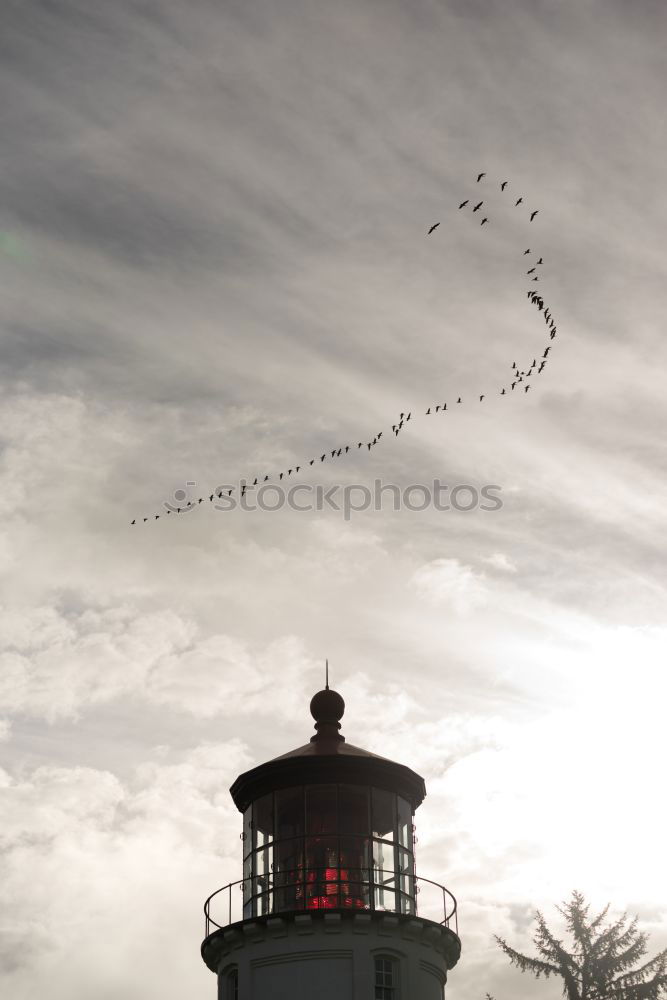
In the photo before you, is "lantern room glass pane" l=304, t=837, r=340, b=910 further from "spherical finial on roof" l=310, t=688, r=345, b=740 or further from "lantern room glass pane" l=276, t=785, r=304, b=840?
"spherical finial on roof" l=310, t=688, r=345, b=740

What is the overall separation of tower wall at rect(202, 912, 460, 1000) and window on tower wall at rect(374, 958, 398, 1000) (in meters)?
0.04

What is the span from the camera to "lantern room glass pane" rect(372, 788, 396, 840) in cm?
3089

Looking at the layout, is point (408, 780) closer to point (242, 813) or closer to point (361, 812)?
point (361, 812)

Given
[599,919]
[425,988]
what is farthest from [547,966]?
[425,988]

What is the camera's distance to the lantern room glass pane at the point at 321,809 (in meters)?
30.5

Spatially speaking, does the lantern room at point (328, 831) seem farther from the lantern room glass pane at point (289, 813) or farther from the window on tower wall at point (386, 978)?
the window on tower wall at point (386, 978)

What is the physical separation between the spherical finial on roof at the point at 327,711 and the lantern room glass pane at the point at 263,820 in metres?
2.30

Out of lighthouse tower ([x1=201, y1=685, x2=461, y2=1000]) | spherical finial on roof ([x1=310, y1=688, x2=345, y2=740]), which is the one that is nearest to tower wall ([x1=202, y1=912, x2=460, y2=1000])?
lighthouse tower ([x1=201, y1=685, x2=461, y2=1000])

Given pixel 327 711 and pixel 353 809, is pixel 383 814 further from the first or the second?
pixel 327 711

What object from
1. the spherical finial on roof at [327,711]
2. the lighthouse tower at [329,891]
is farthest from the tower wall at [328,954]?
the spherical finial on roof at [327,711]

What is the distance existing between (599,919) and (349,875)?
79.7 feet

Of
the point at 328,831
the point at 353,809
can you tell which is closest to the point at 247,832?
the point at 328,831

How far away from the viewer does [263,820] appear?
31.6 m

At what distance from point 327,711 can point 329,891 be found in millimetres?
5287
